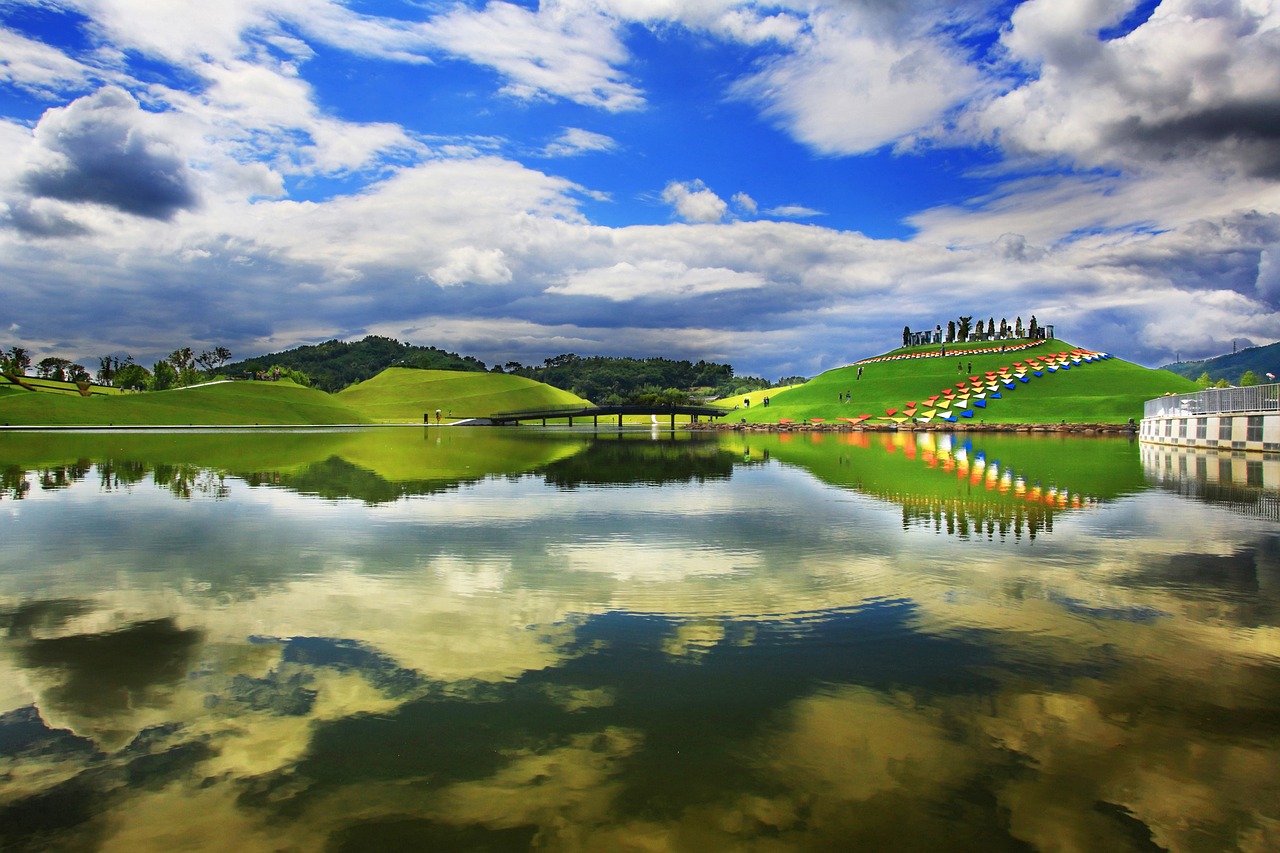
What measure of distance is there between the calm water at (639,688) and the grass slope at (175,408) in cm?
15112

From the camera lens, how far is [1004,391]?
16062cm

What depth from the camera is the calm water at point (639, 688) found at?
21.8 ft

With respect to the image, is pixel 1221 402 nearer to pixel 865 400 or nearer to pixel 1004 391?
pixel 1004 391

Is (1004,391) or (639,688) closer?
(639,688)

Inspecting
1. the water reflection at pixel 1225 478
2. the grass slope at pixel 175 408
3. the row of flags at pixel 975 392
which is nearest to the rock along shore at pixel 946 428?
the row of flags at pixel 975 392

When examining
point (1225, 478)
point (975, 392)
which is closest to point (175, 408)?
point (975, 392)

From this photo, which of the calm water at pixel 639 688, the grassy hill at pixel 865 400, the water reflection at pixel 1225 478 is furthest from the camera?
the grassy hill at pixel 865 400

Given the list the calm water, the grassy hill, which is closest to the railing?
the calm water

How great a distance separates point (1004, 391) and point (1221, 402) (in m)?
97.6

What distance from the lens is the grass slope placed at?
141 metres

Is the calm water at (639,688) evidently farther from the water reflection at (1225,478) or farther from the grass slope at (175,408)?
the grass slope at (175,408)

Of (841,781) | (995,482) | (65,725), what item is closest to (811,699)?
(841,781)

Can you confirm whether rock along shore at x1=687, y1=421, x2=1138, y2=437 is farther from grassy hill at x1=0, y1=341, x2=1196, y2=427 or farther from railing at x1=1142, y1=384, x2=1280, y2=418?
railing at x1=1142, y1=384, x2=1280, y2=418

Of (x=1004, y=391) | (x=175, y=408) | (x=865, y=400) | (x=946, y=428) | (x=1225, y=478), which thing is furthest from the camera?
(x=865, y=400)
